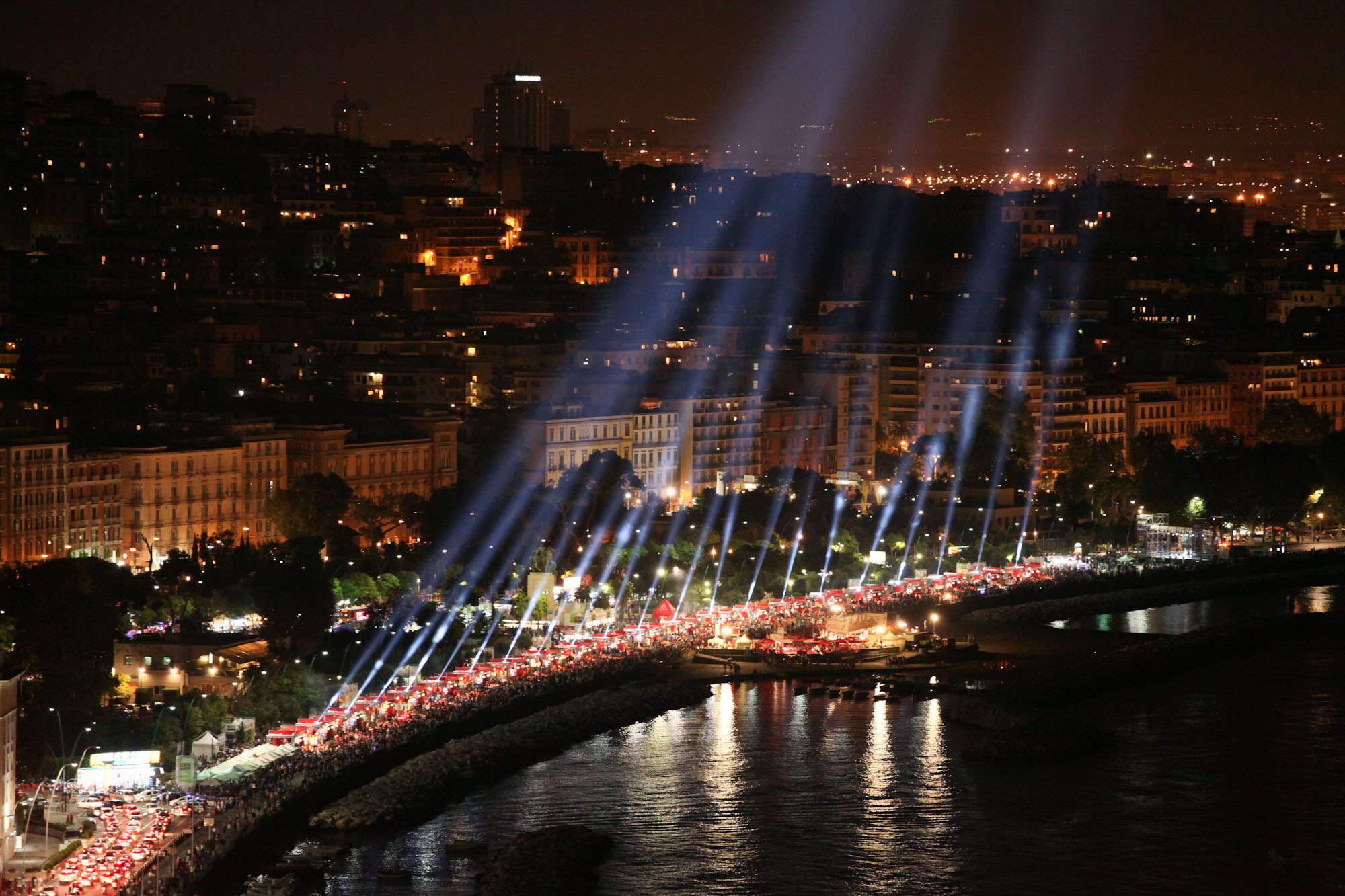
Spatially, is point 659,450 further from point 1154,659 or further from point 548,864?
point 548,864

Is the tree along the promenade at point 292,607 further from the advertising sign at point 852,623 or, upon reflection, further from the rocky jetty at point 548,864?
the advertising sign at point 852,623

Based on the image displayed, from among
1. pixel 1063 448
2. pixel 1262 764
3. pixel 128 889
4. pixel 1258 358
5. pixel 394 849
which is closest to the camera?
pixel 128 889

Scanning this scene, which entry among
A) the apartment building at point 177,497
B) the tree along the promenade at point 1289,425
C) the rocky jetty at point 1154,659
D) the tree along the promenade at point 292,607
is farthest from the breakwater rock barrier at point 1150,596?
the apartment building at point 177,497

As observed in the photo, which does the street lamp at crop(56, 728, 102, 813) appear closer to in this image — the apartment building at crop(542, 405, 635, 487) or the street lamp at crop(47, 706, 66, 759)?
the street lamp at crop(47, 706, 66, 759)

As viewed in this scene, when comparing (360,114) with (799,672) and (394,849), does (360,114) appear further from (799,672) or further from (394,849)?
(394,849)

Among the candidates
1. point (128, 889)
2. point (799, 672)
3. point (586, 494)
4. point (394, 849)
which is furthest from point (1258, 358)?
point (128, 889)
